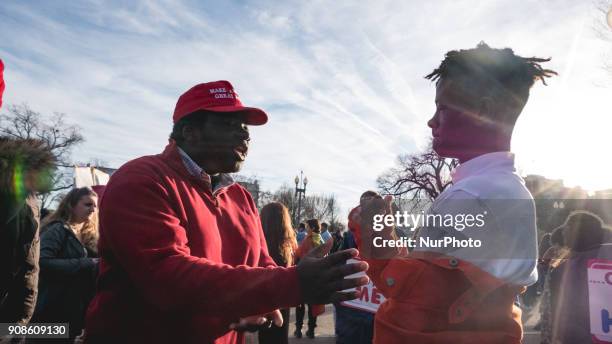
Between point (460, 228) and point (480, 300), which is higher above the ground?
point (460, 228)

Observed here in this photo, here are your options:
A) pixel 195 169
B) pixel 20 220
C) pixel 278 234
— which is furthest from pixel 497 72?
pixel 278 234

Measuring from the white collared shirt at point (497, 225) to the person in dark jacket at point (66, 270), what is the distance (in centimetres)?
368

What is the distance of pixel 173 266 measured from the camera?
1485 mm

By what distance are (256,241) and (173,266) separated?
0.89 m

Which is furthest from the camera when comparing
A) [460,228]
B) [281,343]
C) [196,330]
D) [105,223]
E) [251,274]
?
[281,343]

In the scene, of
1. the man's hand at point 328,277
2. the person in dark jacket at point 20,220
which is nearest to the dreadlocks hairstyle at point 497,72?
the man's hand at point 328,277

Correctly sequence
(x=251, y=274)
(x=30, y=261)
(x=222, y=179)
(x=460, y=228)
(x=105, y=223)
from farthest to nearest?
(x=30, y=261)
(x=222, y=179)
(x=460, y=228)
(x=105, y=223)
(x=251, y=274)

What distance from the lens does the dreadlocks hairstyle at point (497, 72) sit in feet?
7.46

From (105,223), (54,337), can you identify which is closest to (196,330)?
(105,223)

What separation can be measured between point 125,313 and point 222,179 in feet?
2.86

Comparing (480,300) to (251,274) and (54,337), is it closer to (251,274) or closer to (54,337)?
(251,274)

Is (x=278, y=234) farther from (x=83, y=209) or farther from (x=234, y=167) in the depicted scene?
(x=234, y=167)

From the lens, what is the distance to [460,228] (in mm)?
1948

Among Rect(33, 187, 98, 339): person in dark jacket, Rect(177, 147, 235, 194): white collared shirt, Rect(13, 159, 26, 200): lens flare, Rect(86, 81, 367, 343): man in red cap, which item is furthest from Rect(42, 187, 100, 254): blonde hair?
Rect(177, 147, 235, 194): white collared shirt
